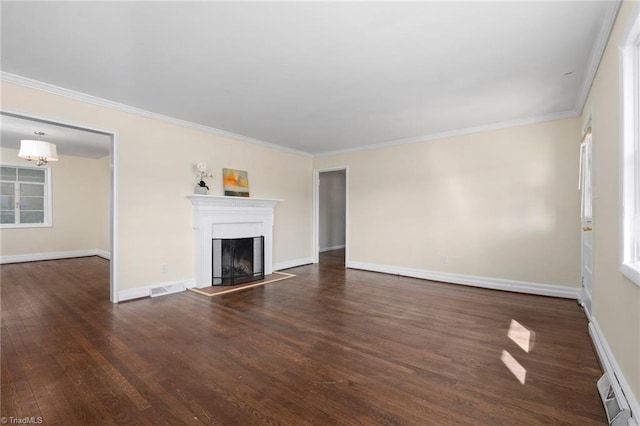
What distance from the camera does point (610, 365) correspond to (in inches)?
74.0

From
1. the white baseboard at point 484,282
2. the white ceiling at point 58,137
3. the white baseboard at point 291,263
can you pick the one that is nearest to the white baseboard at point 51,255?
the white ceiling at point 58,137

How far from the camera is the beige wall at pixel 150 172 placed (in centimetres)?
330

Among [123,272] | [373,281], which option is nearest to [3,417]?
[123,272]

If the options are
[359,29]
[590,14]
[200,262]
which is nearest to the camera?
[590,14]

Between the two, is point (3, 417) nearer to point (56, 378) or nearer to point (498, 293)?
point (56, 378)

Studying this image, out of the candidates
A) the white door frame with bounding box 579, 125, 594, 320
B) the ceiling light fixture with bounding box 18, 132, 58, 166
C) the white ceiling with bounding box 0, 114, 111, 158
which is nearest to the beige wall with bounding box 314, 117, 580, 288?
the white door frame with bounding box 579, 125, 594, 320

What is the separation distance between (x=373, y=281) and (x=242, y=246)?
233 centimetres

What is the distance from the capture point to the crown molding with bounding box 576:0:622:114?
1854mm

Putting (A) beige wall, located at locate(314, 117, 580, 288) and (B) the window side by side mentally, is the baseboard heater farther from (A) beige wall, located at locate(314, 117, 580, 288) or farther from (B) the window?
(B) the window

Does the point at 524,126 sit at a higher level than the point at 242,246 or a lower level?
higher

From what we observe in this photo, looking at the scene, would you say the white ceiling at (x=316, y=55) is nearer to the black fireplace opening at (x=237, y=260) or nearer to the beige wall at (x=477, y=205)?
the beige wall at (x=477, y=205)

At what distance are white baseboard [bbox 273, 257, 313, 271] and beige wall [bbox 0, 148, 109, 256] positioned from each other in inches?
183

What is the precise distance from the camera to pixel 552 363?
7.16 ft

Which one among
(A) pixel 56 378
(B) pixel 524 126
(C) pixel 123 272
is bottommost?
(A) pixel 56 378
